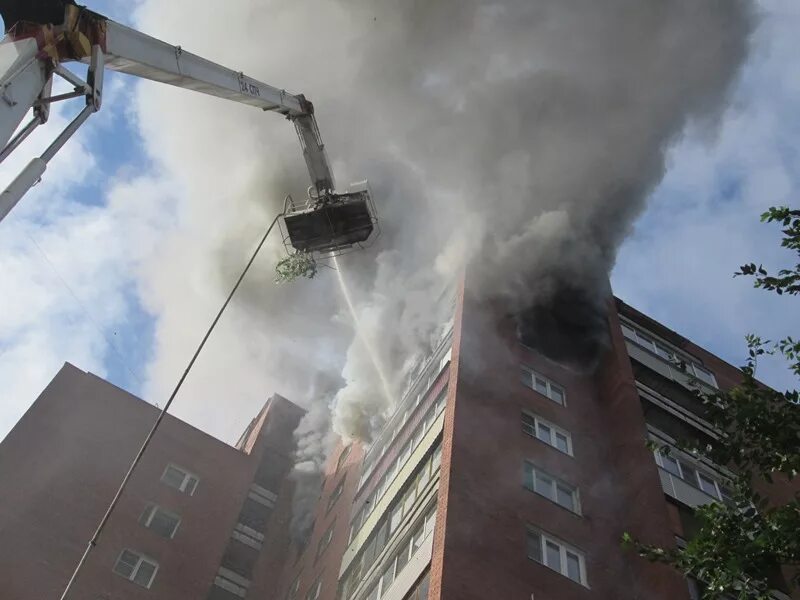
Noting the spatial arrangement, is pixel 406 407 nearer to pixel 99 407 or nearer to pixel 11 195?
pixel 99 407

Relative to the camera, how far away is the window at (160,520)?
28516 millimetres

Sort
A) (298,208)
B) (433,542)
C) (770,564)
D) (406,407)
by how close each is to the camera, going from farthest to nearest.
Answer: (406,407)
(298,208)
(433,542)
(770,564)

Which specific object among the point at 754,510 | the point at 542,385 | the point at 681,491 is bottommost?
the point at 754,510

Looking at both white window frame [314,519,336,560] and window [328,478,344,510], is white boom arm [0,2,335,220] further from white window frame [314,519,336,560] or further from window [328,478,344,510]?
window [328,478,344,510]

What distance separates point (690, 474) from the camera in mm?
20812

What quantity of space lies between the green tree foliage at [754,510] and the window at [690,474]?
8.65 m

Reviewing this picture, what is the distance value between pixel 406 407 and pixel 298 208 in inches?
347

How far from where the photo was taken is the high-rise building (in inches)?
640

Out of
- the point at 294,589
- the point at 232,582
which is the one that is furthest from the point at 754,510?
the point at 232,582

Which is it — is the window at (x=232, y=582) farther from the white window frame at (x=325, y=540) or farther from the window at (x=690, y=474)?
the window at (x=690, y=474)

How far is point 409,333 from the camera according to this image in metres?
29.2

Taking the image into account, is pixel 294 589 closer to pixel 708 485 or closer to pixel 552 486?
pixel 552 486

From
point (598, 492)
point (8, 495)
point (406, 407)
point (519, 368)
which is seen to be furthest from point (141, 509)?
point (598, 492)

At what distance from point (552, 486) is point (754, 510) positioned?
879 cm
